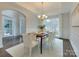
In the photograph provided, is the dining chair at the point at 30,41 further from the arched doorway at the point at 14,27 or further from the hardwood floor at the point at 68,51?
the hardwood floor at the point at 68,51

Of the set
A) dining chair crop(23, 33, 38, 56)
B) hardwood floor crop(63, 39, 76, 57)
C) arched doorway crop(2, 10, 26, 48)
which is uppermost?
arched doorway crop(2, 10, 26, 48)

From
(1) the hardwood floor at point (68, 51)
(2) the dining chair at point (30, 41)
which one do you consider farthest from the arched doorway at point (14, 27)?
(1) the hardwood floor at point (68, 51)

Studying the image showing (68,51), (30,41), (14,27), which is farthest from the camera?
(68,51)

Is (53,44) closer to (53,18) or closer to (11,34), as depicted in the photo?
(53,18)

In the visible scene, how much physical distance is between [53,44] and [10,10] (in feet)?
5.54

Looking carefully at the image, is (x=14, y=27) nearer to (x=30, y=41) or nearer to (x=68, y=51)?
(x=30, y=41)

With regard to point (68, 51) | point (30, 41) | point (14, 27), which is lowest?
point (68, 51)

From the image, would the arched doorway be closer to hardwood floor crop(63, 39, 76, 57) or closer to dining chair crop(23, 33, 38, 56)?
dining chair crop(23, 33, 38, 56)

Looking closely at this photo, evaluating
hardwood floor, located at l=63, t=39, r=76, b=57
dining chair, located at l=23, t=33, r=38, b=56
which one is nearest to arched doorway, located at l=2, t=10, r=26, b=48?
dining chair, located at l=23, t=33, r=38, b=56

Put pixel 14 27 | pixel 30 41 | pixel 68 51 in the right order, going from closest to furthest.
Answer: pixel 14 27, pixel 30 41, pixel 68 51

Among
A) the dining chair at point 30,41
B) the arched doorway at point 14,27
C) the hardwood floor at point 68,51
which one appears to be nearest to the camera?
the hardwood floor at point 68,51

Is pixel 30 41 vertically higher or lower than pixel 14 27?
lower

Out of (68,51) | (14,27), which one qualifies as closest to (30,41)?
(14,27)

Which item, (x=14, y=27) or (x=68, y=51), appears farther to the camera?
(x=68, y=51)
